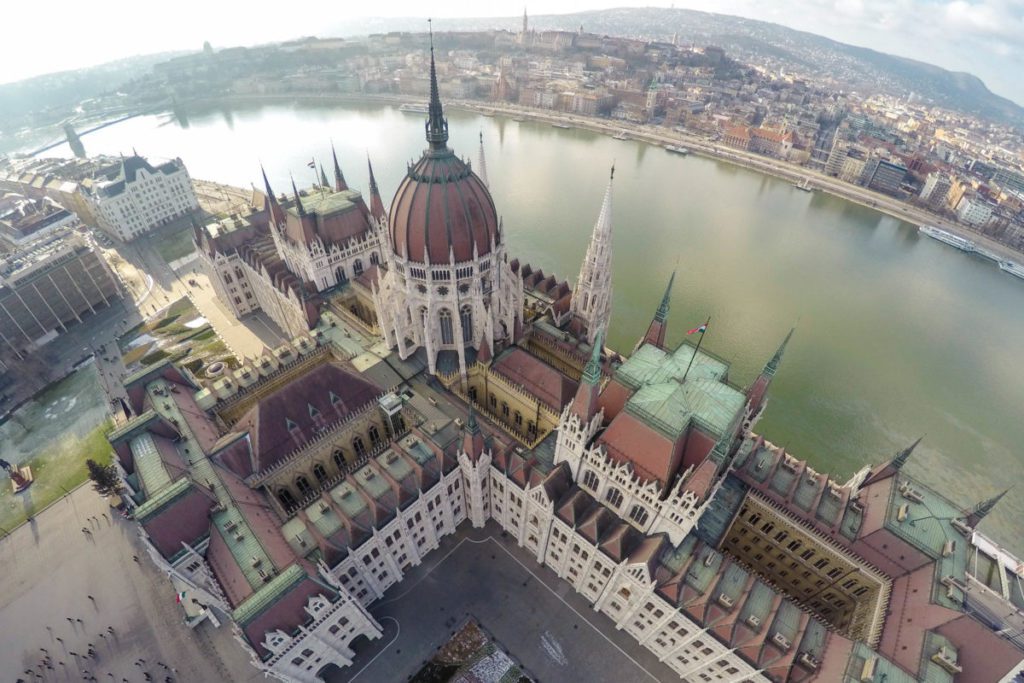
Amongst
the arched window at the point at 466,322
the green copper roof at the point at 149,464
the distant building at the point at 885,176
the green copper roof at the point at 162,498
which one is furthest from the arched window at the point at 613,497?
the distant building at the point at 885,176

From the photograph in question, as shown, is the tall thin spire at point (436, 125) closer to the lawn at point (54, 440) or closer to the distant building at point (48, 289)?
the lawn at point (54, 440)

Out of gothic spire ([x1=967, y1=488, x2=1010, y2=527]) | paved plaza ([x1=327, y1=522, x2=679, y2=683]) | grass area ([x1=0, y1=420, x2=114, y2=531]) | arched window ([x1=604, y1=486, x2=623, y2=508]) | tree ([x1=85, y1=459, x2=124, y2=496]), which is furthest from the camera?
grass area ([x1=0, y1=420, x2=114, y2=531])

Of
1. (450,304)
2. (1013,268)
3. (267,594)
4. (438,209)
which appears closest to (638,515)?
(450,304)

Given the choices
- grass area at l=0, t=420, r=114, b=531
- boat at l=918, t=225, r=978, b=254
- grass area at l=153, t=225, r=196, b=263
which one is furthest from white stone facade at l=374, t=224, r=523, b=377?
boat at l=918, t=225, r=978, b=254

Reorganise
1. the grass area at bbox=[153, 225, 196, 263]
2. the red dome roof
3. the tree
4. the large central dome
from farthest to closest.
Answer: the grass area at bbox=[153, 225, 196, 263]
the tree
the red dome roof
the large central dome

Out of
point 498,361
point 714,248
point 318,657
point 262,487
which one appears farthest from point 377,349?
point 714,248

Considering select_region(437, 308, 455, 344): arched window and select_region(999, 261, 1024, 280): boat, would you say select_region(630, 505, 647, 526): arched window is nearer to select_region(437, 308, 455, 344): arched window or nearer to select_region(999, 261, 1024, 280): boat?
select_region(437, 308, 455, 344): arched window

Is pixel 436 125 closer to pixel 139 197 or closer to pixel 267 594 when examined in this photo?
pixel 267 594
